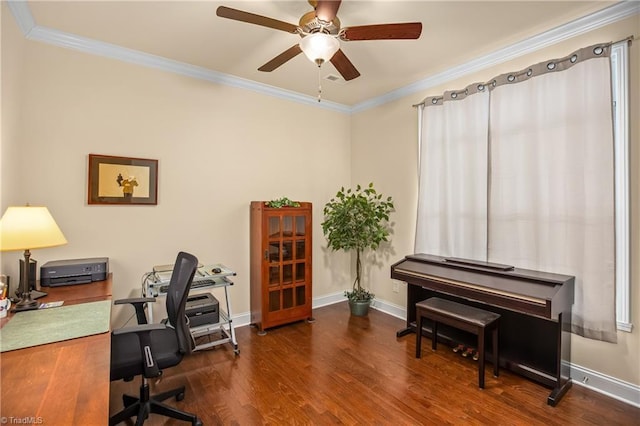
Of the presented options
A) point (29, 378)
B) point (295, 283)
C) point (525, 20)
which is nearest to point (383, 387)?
point (295, 283)

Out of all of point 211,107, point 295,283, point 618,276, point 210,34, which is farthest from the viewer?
point 295,283

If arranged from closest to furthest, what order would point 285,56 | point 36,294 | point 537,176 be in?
point 36,294 < point 285,56 < point 537,176

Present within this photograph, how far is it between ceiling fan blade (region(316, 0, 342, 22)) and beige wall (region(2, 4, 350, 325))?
2.02 m

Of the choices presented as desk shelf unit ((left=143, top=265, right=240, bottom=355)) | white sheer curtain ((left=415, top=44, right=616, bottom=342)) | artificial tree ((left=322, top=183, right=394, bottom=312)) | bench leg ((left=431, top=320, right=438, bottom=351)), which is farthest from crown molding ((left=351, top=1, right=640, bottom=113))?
desk shelf unit ((left=143, top=265, right=240, bottom=355))

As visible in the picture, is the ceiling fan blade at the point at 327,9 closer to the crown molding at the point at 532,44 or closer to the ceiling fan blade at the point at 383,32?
the ceiling fan blade at the point at 383,32

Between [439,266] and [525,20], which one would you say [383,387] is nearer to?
[439,266]

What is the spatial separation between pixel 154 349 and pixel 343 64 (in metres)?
2.33

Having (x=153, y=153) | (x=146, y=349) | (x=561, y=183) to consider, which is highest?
(x=153, y=153)

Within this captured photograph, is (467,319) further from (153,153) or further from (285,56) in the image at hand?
(153,153)

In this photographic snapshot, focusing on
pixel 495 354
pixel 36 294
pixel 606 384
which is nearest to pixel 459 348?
pixel 495 354

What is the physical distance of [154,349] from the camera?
1.92m

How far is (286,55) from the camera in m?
2.33

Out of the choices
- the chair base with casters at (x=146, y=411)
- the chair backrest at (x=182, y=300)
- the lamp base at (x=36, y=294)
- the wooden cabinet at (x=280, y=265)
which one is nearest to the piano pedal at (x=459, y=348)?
the wooden cabinet at (x=280, y=265)

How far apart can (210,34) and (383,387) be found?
10.5 ft
